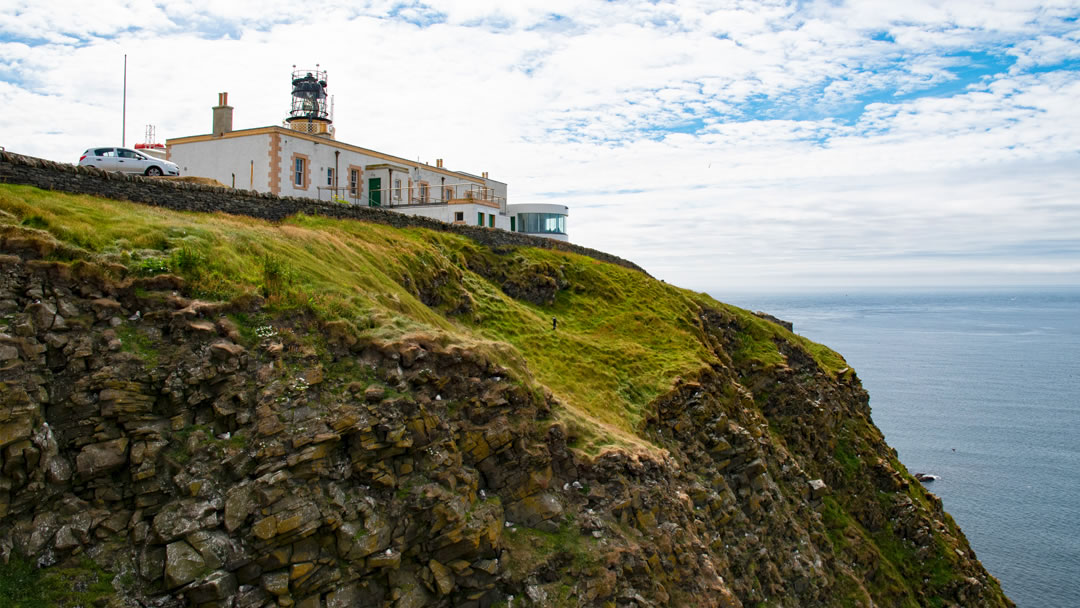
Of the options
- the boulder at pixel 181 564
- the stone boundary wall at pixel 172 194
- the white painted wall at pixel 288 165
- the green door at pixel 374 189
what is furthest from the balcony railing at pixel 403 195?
the boulder at pixel 181 564

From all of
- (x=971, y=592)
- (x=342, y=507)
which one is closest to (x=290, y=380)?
(x=342, y=507)

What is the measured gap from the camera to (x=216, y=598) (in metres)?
11.4

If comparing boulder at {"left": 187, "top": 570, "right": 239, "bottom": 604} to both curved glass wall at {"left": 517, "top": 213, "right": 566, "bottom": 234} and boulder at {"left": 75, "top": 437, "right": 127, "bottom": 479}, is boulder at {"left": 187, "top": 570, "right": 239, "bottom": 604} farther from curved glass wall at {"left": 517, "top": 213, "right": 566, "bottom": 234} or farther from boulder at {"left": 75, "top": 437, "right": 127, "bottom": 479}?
curved glass wall at {"left": 517, "top": 213, "right": 566, "bottom": 234}

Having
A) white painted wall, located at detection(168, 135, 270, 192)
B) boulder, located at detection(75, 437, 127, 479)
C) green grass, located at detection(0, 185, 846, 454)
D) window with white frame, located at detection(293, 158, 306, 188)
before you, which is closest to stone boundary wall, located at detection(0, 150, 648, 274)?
green grass, located at detection(0, 185, 846, 454)

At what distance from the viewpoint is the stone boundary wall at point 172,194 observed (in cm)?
1819

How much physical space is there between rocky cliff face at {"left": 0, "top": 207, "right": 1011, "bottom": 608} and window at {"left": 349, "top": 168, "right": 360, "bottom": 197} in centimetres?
2793

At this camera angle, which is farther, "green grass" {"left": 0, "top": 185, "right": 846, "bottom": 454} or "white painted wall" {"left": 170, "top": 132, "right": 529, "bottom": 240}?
"white painted wall" {"left": 170, "top": 132, "right": 529, "bottom": 240}

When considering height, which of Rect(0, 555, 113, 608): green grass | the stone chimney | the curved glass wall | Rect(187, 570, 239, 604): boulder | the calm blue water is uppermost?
the stone chimney

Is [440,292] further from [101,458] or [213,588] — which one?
[213,588]

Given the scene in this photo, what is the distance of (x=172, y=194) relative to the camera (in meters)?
21.6

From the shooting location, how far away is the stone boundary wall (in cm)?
1819

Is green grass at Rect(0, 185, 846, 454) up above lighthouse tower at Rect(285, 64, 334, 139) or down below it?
below

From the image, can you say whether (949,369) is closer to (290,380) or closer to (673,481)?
(673,481)

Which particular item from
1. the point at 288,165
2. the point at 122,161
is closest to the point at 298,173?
the point at 288,165
